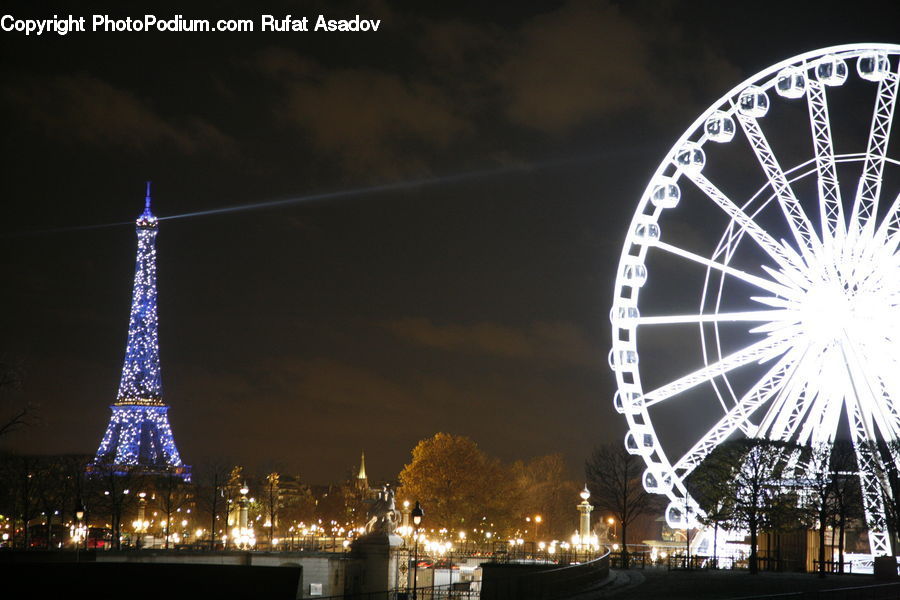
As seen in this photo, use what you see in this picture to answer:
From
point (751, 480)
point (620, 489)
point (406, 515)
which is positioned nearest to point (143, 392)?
point (406, 515)

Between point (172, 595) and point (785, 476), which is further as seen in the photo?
point (785, 476)

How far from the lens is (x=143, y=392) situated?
160 m

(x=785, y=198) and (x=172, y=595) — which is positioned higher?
(x=785, y=198)

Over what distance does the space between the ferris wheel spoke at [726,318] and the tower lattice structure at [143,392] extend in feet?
361

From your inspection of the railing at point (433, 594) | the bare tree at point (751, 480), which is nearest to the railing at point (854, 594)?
the railing at point (433, 594)

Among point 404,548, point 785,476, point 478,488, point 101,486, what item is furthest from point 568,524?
point 785,476

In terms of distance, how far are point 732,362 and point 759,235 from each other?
15.7ft

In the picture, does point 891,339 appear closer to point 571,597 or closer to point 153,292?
point 571,597

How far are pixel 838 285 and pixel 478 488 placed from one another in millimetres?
55481

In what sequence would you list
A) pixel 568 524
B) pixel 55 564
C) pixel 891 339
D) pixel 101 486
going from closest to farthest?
pixel 891 339 < pixel 55 564 < pixel 101 486 < pixel 568 524

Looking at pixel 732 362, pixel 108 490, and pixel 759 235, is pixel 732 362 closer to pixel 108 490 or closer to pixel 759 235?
pixel 759 235

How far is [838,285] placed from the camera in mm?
42312

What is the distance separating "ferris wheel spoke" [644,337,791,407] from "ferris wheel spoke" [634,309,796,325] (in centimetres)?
93

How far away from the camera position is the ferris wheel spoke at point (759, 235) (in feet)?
142
